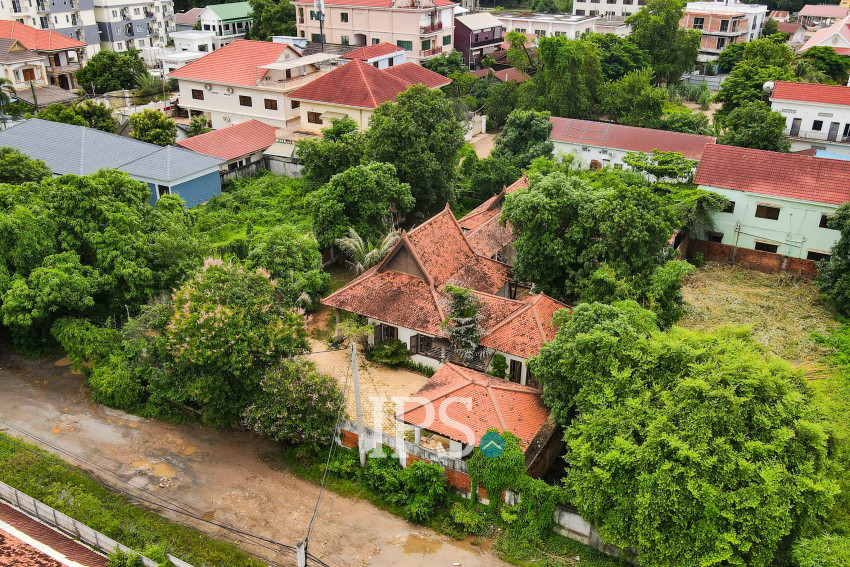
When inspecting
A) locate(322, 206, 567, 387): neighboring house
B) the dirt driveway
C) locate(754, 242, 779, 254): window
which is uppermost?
locate(322, 206, 567, 387): neighboring house

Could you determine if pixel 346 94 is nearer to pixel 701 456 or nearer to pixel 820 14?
pixel 701 456

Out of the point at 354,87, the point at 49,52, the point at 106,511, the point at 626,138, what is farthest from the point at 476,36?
the point at 106,511

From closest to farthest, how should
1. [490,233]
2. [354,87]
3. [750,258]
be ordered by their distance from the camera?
[490,233]
[750,258]
[354,87]

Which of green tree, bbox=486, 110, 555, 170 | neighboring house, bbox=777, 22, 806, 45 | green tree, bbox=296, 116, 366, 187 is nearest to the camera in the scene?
green tree, bbox=296, 116, 366, 187

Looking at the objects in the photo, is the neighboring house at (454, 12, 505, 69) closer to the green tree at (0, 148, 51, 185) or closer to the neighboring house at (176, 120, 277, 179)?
the neighboring house at (176, 120, 277, 179)

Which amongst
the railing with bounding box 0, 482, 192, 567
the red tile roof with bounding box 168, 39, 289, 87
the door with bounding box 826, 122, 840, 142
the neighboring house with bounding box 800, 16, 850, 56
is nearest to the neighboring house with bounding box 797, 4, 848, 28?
the neighboring house with bounding box 800, 16, 850, 56

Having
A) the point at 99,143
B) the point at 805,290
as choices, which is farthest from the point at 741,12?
the point at 99,143
